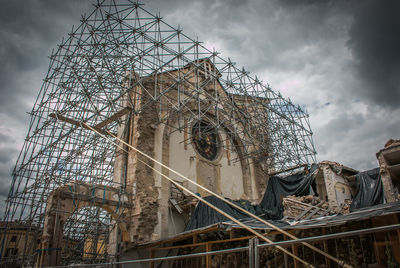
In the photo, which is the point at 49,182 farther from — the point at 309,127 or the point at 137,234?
the point at 309,127

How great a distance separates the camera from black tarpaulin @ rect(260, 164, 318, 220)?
50.1ft

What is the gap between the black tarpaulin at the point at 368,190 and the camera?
525 inches

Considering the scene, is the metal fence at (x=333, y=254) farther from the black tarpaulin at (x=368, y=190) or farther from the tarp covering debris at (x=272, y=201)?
the black tarpaulin at (x=368, y=190)

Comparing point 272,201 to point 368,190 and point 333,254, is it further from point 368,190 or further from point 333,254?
point 333,254

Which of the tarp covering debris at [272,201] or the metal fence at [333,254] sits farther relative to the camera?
the tarp covering debris at [272,201]

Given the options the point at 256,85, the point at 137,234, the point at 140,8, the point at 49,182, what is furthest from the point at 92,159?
the point at 256,85

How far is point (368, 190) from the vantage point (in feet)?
45.3

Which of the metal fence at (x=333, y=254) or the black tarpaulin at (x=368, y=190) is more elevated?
the black tarpaulin at (x=368, y=190)

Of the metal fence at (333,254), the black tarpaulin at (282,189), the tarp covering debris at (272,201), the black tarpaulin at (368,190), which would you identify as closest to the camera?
the metal fence at (333,254)

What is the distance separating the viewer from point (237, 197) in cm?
1775

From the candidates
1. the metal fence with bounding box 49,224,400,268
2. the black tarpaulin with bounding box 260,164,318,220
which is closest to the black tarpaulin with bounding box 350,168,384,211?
the black tarpaulin with bounding box 260,164,318,220

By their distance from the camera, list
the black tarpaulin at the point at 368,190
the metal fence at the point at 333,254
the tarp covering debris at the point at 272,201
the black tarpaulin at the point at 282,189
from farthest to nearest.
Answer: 1. the black tarpaulin at the point at 282,189
2. the black tarpaulin at the point at 368,190
3. the tarp covering debris at the point at 272,201
4. the metal fence at the point at 333,254

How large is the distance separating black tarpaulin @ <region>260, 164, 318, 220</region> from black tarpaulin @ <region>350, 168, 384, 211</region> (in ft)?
6.61

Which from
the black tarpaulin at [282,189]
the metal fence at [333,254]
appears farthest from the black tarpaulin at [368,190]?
the metal fence at [333,254]
